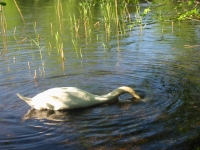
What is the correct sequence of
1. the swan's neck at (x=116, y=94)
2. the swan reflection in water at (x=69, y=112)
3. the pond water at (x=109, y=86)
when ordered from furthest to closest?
the swan's neck at (x=116, y=94) → the swan reflection in water at (x=69, y=112) → the pond water at (x=109, y=86)

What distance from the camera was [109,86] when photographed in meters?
8.56

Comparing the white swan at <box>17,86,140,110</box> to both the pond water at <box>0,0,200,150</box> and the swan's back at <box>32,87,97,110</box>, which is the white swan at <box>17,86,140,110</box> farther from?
the pond water at <box>0,0,200,150</box>

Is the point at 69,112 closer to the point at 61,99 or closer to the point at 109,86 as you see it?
the point at 61,99

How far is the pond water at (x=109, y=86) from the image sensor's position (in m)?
5.74

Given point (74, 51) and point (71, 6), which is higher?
point (71, 6)

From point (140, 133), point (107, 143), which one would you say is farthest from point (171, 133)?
point (107, 143)

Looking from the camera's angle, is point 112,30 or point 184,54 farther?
point 112,30

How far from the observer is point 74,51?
40.6 ft

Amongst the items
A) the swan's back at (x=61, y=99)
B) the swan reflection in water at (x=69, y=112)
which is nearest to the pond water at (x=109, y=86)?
the swan reflection in water at (x=69, y=112)

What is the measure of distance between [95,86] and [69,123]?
7.17 ft

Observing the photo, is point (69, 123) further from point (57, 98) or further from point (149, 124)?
point (149, 124)

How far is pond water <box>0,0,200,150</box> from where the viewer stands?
5738 millimetres

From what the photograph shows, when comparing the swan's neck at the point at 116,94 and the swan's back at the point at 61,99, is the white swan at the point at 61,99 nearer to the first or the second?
the swan's back at the point at 61,99

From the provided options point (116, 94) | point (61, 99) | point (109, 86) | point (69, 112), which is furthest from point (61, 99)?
point (109, 86)
